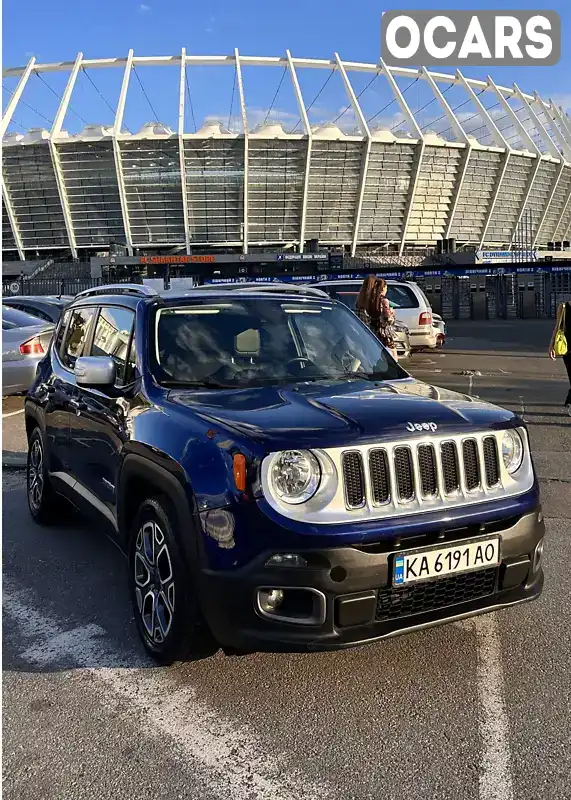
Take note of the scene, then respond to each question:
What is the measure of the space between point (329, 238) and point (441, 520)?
2770 inches

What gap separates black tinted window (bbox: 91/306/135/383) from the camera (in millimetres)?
4000

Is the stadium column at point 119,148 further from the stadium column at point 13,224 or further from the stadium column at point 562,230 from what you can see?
the stadium column at point 562,230

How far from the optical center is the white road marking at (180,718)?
7.89 ft

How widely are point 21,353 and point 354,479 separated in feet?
28.5

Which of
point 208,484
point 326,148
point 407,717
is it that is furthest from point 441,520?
point 326,148

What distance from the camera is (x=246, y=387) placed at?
366 centimetres

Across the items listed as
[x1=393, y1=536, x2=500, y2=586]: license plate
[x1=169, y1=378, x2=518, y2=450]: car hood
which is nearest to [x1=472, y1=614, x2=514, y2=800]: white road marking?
[x1=393, y1=536, x2=500, y2=586]: license plate

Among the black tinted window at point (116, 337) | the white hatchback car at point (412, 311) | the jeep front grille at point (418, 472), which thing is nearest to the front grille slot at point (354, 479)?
the jeep front grille at point (418, 472)

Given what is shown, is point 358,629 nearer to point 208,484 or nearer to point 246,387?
point 208,484

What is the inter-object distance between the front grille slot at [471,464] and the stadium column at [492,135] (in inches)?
3016

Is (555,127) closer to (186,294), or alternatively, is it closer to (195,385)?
(186,294)

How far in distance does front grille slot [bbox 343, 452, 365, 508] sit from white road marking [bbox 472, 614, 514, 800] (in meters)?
1.03

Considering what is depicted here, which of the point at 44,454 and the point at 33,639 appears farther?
the point at 44,454

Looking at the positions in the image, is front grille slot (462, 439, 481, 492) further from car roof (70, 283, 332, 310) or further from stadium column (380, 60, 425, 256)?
stadium column (380, 60, 425, 256)
